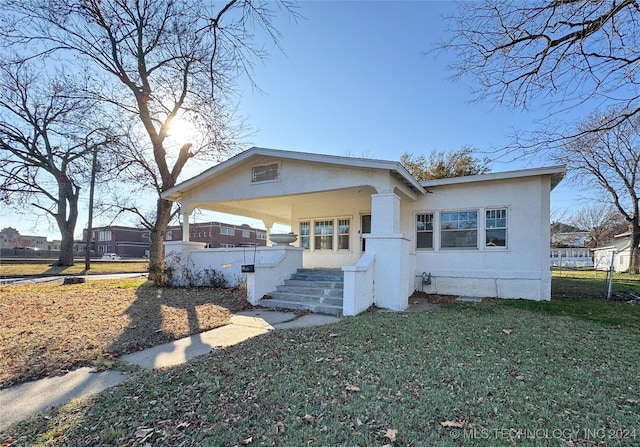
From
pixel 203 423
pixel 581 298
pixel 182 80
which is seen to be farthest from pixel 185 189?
pixel 581 298

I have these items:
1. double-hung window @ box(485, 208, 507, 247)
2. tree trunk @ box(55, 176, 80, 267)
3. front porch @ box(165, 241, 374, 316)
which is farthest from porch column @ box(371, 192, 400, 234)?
tree trunk @ box(55, 176, 80, 267)

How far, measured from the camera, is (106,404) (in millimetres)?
2924

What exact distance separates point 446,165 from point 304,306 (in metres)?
16.7

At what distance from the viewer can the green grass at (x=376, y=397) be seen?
246cm

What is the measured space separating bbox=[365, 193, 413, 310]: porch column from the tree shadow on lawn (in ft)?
10.7

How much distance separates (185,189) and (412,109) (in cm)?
781

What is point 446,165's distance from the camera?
2084cm

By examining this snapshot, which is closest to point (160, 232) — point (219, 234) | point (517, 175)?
point (517, 175)

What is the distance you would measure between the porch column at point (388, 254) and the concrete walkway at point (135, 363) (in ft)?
5.08

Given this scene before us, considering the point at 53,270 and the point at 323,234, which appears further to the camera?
the point at 53,270

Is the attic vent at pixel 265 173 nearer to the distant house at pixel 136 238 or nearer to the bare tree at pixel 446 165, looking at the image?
the bare tree at pixel 446 165

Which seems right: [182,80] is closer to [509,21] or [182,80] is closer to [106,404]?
[509,21]

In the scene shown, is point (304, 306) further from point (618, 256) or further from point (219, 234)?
point (219, 234)

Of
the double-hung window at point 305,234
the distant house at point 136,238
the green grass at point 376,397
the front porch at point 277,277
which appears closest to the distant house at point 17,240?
the distant house at point 136,238
